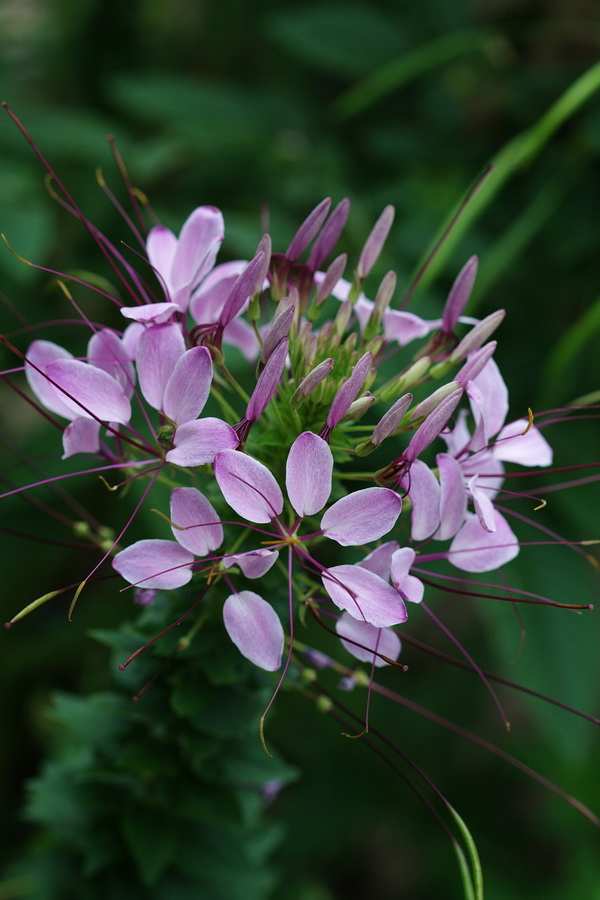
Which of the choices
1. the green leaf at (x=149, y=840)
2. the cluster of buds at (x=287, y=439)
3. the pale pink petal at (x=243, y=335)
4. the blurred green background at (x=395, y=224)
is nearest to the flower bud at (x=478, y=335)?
the cluster of buds at (x=287, y=439)

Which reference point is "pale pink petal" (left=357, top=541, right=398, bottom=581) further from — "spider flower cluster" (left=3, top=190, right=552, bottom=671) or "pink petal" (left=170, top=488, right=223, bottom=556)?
"pink petal" (left=170, top=488, right=223, bottom=556)

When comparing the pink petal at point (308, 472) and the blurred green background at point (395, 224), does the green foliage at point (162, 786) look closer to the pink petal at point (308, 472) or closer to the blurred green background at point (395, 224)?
the pink petal at point (308, 472)

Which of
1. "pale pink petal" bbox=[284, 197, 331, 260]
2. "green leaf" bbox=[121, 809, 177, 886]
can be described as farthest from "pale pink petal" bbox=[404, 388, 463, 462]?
"green leaf" bbox=[121, 809, 177, 886]

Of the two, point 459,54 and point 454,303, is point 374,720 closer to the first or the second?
point 454,303

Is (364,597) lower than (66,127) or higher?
lower

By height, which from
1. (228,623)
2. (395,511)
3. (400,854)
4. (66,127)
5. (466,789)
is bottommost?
(400,854)

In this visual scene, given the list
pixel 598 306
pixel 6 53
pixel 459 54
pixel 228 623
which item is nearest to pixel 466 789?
pixel 598 306
